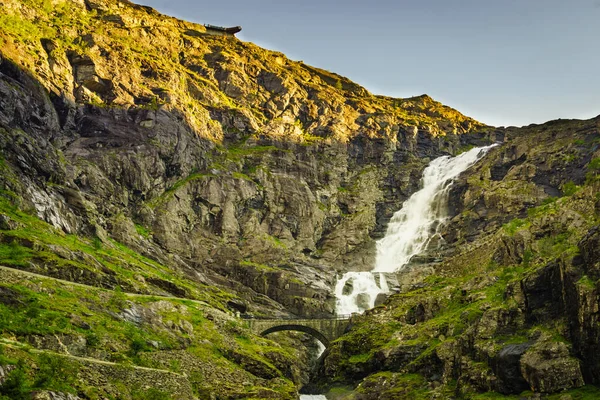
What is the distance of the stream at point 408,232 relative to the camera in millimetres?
106625

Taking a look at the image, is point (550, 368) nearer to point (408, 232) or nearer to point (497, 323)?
point (497, 323)

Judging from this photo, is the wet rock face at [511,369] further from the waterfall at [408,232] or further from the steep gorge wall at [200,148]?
the waterfall at [408,232]

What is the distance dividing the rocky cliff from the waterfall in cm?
377

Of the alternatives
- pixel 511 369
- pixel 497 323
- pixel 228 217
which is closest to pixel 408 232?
pixel 228 217

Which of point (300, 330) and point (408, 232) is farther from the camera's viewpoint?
point (408, 232)

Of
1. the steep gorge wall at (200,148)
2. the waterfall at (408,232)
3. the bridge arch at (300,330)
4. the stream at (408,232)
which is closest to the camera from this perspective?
the bridge arch at (300,330)

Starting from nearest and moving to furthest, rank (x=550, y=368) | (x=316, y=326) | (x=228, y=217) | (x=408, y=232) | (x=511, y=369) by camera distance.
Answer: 1. (x=550, y=368)
2. (x=511, y=369)
3. (x=316, y=326)
4. (x=228, y=217)
5. (x=408, y=232)

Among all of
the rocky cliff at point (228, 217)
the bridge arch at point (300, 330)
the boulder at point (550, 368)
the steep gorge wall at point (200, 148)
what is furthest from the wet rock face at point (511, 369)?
the steep gorge wall at point (200, 148)

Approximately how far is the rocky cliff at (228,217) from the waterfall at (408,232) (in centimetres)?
377

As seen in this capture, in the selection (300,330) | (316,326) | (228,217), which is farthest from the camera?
(228,217)

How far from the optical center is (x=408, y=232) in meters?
133

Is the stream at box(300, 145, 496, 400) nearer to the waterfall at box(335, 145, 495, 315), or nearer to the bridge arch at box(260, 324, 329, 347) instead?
the waterfall at box(335, 145, 495, 315)

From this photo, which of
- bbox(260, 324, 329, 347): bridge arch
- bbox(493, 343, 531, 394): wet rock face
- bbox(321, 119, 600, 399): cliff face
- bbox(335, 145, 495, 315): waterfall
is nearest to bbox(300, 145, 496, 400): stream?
bbox(335, 145, 495, 315): waterfall

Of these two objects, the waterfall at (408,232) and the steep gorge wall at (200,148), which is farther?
the waterfall at (408,232)
